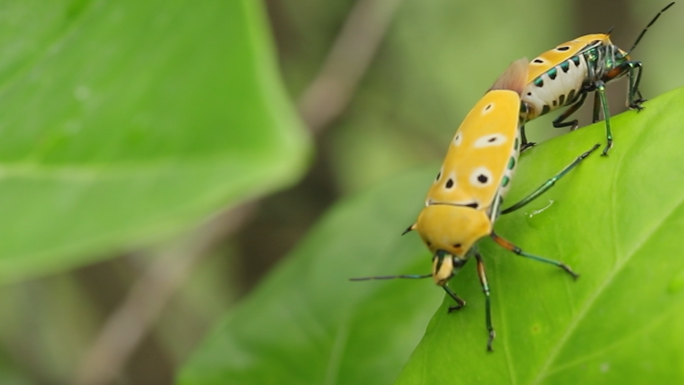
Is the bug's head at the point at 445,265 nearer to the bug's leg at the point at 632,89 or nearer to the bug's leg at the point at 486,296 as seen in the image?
the bug's leg at the point at 486,296

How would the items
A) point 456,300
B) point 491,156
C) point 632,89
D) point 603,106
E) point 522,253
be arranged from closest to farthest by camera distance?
point 522,253
point 456,300
point 491,156
point 603,106
point 632,89

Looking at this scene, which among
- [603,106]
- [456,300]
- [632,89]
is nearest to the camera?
[456,300]

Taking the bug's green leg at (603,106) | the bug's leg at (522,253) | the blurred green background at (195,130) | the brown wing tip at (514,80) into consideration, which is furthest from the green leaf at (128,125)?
the brown wing tip at (514,80)

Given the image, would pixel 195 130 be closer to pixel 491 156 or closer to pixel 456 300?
pixel 456 300

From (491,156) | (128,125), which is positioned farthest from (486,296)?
(128,125)

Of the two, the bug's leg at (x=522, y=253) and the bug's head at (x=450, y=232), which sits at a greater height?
the bug's leg at (x=522, y=253)

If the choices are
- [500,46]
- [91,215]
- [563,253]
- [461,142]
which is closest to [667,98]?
[563,253]

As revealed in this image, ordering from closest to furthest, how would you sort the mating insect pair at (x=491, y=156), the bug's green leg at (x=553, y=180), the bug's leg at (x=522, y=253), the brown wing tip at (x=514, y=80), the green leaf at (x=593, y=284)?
1. the green leaf at (x=593, y=284)
2. the bug's leg at (x=522, y=253)
3. the bug's green leg at (x=553, y=180)
4. the mating insect pair at (x=491, y=156)
5. the brown wing tip at (x=514, y=80)

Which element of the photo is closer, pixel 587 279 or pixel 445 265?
pixel 587 279
